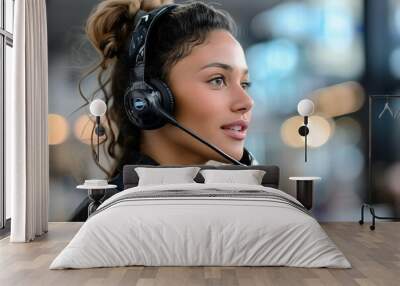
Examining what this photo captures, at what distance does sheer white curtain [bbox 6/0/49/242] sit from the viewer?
20.6 ft

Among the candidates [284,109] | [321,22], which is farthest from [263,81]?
[321,22]

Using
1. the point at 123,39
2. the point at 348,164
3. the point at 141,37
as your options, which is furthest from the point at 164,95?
the point at 348,164

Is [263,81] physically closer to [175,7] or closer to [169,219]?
[175,7]

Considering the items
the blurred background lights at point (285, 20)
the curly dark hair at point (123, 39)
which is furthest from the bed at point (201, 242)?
the blurred background lights at point (285, 20)

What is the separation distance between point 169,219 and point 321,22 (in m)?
4.09

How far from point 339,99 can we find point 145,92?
2.46 metres

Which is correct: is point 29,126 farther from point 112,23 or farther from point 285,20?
point 285,20

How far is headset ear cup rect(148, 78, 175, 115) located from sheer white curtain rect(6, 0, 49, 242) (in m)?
1.29

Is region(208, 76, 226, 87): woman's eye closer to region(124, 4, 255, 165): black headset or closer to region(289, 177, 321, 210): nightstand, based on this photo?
region(124, 4, 255, 165): black headset

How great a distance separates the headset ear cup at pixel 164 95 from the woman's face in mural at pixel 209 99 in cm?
6

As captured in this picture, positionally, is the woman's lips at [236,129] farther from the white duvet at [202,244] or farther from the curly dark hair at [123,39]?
the white duvet at [202,244]

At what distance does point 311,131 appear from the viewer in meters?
7.77

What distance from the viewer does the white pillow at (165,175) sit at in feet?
22.8

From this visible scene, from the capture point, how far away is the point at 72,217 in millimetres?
7770
